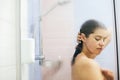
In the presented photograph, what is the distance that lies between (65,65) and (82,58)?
5.2 inches

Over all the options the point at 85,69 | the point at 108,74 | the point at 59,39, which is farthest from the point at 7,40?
the point at 108,74

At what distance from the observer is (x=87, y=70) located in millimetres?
1389

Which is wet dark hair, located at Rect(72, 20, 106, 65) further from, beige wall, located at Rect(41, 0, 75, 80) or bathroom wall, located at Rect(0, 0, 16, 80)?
bathroom wall, located at Rect(0, 0, 16, 80)

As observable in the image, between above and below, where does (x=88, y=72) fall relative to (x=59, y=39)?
below

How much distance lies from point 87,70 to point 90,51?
0.14 meters

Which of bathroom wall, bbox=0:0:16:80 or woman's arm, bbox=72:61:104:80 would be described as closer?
bathroom wall, bbox=0:0:16:80

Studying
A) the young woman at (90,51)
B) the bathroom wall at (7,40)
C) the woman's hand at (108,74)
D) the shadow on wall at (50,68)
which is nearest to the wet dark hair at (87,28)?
the young woman at (90,51)

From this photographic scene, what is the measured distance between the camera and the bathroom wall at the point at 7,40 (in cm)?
94

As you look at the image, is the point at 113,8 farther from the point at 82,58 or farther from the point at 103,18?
the point at 82,58

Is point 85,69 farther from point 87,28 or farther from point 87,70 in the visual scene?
point 87,28

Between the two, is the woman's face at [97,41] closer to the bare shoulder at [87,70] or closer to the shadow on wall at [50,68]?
the bare shoulder at [87,70]

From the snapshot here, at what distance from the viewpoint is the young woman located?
1393mm

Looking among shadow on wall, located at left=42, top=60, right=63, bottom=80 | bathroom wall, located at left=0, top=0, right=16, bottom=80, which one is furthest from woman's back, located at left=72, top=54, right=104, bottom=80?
bathroom wall, located at left=0, top=0, right=16, bottom=80

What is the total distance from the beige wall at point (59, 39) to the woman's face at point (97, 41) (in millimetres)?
122
